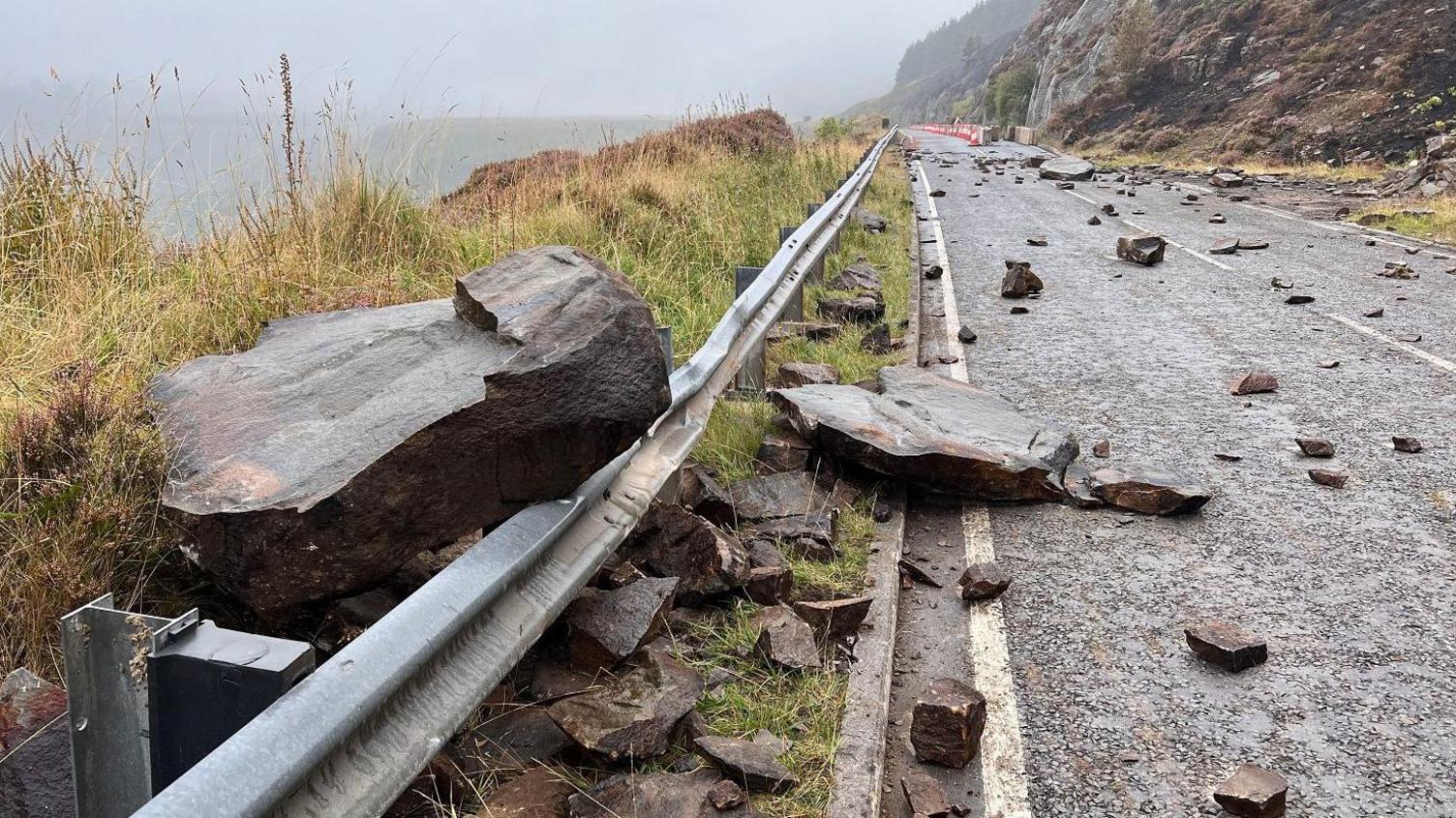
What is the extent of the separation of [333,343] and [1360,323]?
7.49 m

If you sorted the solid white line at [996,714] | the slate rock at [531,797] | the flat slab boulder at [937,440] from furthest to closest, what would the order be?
the flat slab boulder at [937,440], the solid white line at [996,714], the slate rock at [531,797]

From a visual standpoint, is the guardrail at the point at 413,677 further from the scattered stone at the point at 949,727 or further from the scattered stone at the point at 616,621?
the scattered stone at the point at 949,727

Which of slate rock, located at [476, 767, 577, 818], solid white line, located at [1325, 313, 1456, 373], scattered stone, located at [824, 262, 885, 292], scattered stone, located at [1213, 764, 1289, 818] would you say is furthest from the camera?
scattered stone, located at [824, 262, 885, 292]

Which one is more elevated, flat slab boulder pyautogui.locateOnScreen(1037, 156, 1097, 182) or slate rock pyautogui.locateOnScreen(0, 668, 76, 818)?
flat slab boulder pyautogui.locateOnScreen(1037, 156, 1097, 182)

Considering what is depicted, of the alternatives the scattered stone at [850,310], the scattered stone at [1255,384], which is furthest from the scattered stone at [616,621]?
the scattered stone at [850,310]

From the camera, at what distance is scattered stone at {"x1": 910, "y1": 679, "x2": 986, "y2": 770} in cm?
273

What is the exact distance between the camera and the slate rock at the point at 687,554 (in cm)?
338

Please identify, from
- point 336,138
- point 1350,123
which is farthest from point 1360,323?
point 1350,123

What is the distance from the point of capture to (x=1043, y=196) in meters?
18.9

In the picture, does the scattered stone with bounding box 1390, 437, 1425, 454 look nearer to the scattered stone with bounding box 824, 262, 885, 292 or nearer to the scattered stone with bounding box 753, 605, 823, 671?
the scattered stone with bounding box 753, 605, 823, 671

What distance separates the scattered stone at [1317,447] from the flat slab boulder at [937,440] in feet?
3.78

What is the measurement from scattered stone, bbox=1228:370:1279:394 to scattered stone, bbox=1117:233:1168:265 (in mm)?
5131

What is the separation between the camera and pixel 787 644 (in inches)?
122

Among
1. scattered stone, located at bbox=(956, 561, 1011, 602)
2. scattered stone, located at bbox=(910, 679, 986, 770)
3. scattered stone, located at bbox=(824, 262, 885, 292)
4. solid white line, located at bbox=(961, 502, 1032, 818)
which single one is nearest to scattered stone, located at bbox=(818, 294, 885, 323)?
scattered stone, located at bbox=(824, 262, 885, 292)
